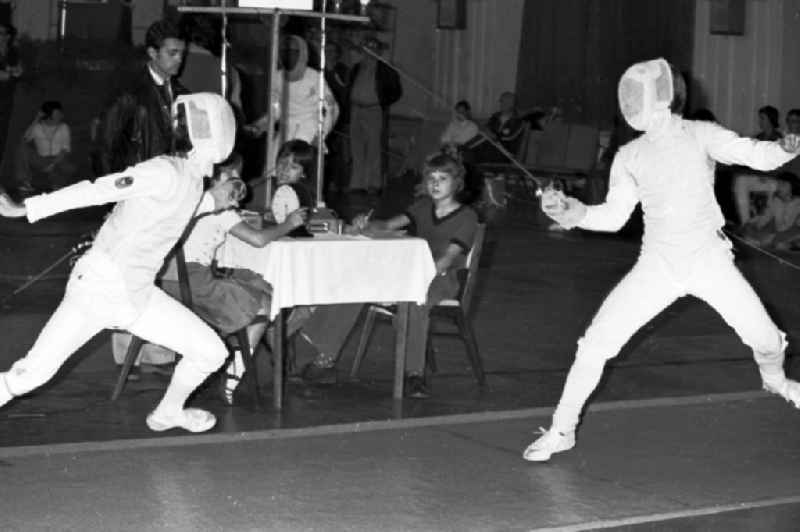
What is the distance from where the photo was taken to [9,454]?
21.2ft

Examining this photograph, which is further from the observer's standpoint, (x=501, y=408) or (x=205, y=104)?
(x=501, y=408)

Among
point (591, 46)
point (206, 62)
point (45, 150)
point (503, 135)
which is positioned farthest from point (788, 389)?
point (591, 46)

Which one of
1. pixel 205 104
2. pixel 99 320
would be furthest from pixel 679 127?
pixel 99 320

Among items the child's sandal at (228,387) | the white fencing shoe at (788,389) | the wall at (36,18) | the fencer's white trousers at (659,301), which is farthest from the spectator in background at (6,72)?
the white fencing shoe at (788,389)

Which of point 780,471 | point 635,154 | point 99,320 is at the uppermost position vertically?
point 635,154

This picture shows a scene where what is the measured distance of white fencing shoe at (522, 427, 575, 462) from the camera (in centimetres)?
661

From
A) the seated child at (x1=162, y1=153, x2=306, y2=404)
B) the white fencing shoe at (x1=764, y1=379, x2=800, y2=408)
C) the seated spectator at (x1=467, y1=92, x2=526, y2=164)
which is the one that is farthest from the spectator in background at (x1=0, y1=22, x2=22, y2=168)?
the white fencing shoe at (x1=764, y1=379, x2=800, y2=408)

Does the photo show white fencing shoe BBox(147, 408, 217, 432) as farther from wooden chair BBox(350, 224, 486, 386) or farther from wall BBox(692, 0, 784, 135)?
wall BBox(692, 0, 784, 135)

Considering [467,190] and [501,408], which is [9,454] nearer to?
[501,408]

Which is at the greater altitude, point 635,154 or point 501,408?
point 635,154

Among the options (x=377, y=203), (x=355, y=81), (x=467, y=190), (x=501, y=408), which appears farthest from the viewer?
(x=355, y=81)

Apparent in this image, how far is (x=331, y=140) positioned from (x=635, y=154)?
12538 millimetres

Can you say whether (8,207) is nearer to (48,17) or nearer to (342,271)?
(342,271)

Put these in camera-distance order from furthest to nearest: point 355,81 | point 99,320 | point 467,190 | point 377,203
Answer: point 355,81, point 377,203, point 467,190, point 99,320
